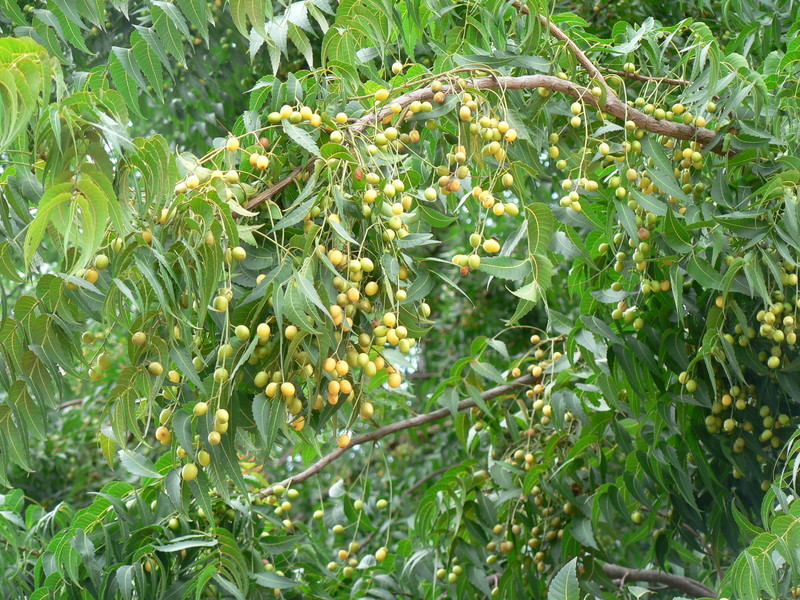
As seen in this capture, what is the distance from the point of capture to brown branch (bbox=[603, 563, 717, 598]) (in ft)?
8.87

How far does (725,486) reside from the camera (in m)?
2.19

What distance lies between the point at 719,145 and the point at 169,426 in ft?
4.03

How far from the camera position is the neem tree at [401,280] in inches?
52.3

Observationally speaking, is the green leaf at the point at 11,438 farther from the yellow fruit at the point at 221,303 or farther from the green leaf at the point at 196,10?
the green leaf at the point at 196,10

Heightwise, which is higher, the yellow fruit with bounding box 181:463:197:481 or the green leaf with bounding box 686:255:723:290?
the yellow fruit with bounding box 181:463:197:481

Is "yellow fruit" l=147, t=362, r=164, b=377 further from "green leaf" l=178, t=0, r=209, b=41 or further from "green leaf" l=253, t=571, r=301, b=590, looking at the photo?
"green leaf" l=253, t=571, r=301, b=590

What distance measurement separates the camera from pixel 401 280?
154cm

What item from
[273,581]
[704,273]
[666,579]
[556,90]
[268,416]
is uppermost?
[556,90]

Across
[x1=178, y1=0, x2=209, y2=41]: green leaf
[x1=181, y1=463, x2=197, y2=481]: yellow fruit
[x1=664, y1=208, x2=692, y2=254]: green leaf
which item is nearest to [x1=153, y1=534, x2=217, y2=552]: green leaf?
[x1=181, y1=463, x2=197, y2=481]: yellow fruit

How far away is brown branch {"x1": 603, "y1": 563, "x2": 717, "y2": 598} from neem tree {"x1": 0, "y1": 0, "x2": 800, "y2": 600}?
3cm

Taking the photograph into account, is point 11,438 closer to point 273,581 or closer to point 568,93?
point 273,581

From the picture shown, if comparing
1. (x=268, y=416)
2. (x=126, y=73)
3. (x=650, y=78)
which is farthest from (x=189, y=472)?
(x=650, y=78)

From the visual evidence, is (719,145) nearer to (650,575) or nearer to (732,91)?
(732,91)

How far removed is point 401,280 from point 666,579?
161 centimetres
